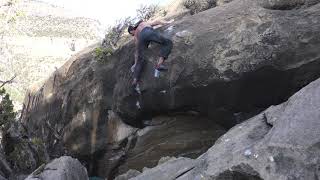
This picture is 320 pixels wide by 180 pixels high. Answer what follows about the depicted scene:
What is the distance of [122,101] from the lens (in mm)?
14008

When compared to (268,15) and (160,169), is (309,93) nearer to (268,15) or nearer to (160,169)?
(160,169)

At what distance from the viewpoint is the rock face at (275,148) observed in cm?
721

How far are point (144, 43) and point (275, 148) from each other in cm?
617

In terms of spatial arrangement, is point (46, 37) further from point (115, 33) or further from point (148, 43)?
point (148, 43)

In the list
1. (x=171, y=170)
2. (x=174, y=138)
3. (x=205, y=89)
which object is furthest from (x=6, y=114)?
(x=171, y=170)

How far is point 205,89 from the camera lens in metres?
12.1

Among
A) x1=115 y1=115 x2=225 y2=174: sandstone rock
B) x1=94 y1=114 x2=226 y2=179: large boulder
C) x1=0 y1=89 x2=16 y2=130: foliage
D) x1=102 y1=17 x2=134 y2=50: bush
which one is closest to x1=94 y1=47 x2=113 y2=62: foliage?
x1=102 y1=17 x2=134 y2=50: bush

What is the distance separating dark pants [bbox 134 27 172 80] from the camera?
493 inches

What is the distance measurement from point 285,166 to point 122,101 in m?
7.34

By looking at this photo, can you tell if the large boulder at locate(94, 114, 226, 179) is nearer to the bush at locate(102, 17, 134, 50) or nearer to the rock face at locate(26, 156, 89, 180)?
the rock face at locate(26, 156, 89, 180)

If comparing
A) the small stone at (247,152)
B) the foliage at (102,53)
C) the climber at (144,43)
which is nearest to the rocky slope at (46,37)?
the foliage at (102,53)

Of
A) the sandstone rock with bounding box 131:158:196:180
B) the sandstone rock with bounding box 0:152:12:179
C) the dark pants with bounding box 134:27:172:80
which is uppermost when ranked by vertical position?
the dark pants with bounding box 134:27:172:80

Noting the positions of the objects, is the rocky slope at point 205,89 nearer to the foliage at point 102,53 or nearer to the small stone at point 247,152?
the small stone at point 247,152

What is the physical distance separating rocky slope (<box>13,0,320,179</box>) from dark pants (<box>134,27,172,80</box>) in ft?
0.53
